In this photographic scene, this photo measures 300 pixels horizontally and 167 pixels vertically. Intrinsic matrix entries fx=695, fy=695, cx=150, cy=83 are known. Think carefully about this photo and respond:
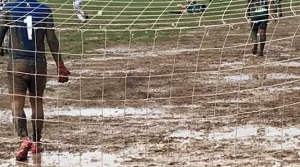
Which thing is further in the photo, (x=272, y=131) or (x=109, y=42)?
(x=109, y=42)

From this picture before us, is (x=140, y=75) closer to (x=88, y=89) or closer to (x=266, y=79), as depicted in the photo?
(x=88, y=89)

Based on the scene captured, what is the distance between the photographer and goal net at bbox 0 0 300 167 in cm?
688

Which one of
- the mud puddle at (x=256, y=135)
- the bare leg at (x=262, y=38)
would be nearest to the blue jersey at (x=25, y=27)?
the mud puddle at (x=256, y=135)

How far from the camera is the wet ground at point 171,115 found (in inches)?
271

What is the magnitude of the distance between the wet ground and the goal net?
0.04ft

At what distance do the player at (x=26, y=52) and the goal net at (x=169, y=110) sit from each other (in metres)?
0.37

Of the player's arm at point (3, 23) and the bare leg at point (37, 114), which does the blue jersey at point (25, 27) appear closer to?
the player's arm at point (3, 23)

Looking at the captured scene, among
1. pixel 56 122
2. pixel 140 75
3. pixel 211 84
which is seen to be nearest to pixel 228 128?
pixel 56 122

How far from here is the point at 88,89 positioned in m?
10.6

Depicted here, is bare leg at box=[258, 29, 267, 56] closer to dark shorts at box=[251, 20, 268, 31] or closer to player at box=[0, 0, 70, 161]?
dark shorts at box=[251, 20, 268, 31]

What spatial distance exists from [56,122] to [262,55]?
→ 5.96m

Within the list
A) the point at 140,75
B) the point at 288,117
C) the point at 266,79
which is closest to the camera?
the point at 288,117

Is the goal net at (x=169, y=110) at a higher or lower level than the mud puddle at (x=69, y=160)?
higher

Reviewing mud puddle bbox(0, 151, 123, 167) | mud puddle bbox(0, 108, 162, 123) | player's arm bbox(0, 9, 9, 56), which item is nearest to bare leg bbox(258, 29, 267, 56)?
mud puddle bbox(0, 108, 162, 123)
